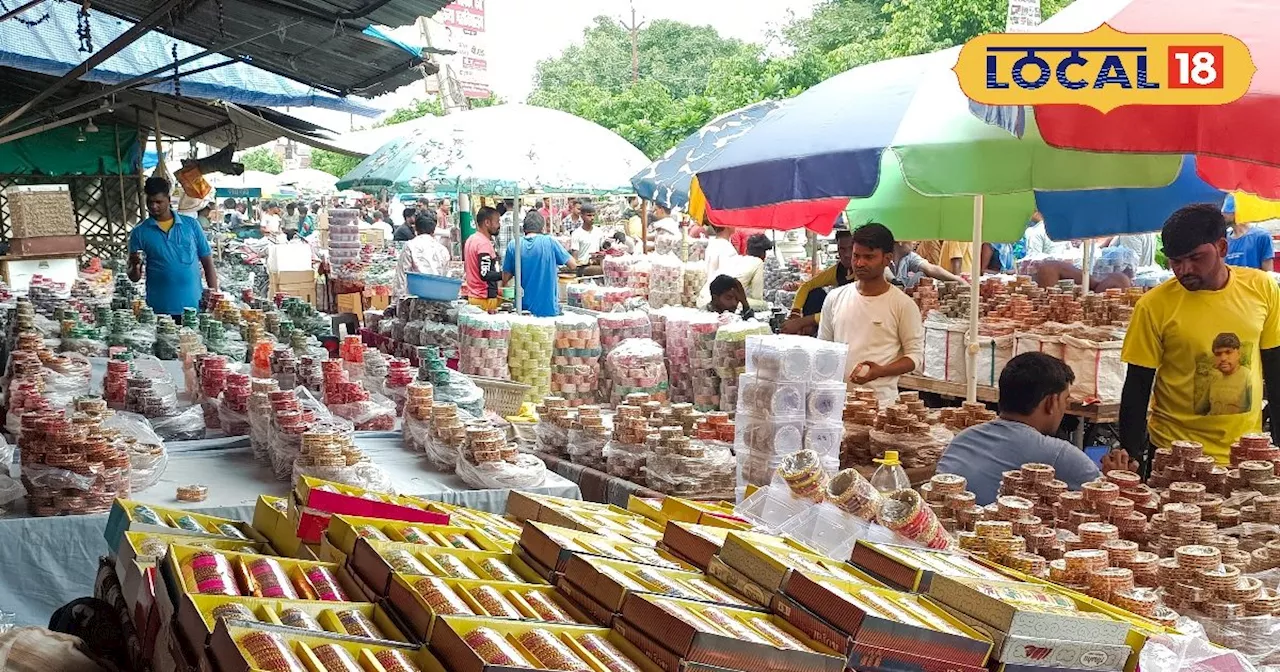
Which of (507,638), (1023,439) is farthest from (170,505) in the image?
(1023,439)

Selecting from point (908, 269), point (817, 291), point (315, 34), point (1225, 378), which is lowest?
point (1225, 378)

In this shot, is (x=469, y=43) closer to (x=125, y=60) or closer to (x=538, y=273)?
(x=538, y=273)

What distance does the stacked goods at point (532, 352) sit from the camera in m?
8.44

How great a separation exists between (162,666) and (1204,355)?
4.05m

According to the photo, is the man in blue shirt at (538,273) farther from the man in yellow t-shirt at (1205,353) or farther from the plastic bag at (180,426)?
the man in yellow t-shirt at (1205,353)

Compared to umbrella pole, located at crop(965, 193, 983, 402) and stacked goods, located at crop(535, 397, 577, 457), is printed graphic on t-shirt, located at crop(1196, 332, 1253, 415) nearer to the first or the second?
umbrella pole, located at crop(965, 193, 983, 402)

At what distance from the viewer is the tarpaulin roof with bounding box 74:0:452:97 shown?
20.9 ft

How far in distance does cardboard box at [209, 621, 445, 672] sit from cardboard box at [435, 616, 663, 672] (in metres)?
0.03

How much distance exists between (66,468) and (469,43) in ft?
47.9

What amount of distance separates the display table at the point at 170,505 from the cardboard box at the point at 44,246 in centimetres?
924

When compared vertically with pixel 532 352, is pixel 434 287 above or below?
above

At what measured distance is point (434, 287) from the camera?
346 inches

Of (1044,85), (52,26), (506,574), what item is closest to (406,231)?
(52,26)

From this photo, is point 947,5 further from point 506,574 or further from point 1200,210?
point 506,574
